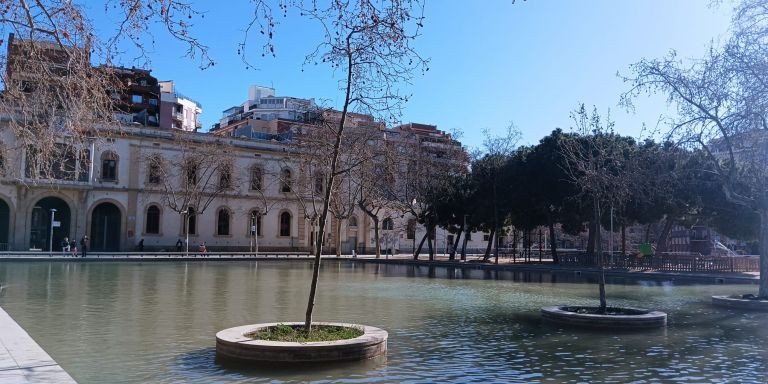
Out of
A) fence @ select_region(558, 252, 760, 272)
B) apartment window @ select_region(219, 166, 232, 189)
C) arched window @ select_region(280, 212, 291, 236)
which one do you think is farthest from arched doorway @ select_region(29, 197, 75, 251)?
fence @ select_region(558, 252, 760, 272)

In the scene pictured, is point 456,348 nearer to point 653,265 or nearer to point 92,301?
point 92,301

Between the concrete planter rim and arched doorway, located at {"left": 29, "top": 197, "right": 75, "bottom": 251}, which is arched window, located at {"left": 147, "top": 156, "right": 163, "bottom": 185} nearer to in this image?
arched doorway, located at {"left": 29, "top": 197, "right": 75, "bottom": 251}

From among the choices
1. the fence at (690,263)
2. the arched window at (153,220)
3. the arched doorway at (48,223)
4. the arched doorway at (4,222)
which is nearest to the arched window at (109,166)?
the arched doorway at (48,223)

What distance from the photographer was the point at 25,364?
8789mm

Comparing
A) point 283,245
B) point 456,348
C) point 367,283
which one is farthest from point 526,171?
point 456,348

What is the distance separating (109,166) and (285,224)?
669 inches

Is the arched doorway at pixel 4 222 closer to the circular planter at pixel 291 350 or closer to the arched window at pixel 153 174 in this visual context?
the arched window at pixel 153 174

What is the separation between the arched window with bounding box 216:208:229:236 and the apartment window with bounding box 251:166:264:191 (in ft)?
11.4

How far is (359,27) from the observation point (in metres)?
10.2

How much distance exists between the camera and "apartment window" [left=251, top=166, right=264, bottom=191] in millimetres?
60406

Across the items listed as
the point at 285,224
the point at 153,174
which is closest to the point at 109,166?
the point at 153,174

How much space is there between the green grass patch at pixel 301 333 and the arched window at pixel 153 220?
4822 cm

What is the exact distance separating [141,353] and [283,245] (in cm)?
5283

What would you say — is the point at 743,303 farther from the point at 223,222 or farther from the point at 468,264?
the point at 223,222
